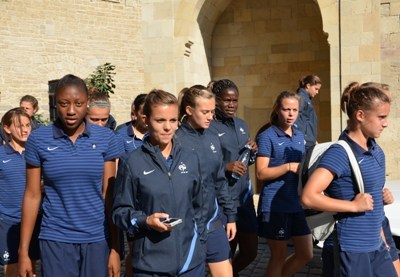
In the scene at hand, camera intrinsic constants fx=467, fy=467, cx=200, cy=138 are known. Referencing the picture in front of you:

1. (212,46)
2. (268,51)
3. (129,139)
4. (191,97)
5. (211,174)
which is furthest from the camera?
(212,46)

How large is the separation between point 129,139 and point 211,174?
1.59 m

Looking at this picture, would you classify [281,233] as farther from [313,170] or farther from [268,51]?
[268,51]

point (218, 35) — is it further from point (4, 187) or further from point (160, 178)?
point (160, 178)

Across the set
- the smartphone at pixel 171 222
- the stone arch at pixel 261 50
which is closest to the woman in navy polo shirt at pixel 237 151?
the smartphone at pixel 171 222

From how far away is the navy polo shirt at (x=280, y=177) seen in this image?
428 centimetres

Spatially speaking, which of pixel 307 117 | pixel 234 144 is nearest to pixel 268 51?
pixel 307 117

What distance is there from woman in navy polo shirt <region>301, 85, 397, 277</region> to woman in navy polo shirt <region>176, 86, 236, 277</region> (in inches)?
40.0

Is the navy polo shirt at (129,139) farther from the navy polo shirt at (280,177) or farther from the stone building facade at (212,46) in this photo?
the stone building facade at (212,46)

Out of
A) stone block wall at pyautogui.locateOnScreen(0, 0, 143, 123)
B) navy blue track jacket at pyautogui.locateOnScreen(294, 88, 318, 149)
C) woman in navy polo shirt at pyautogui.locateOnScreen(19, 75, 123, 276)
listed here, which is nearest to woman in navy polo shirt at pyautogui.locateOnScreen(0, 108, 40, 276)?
woman in navy polo shirt at pyautogui.locateOnScreen(19, 75, 123, 276)

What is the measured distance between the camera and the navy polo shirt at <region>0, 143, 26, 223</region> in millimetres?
4262

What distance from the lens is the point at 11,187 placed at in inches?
169

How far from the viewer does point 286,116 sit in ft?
14.4

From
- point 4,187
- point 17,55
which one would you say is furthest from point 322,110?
point 4,187

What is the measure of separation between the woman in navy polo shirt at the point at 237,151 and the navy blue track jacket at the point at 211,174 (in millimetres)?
378
